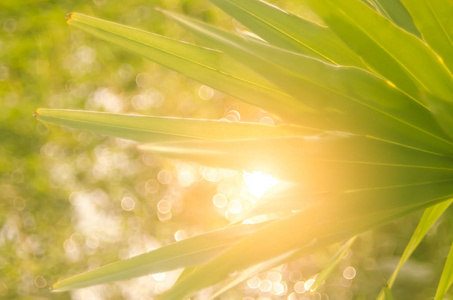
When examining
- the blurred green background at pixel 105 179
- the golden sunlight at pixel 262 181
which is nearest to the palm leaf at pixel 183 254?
the golden sunlight at pixel 262 181

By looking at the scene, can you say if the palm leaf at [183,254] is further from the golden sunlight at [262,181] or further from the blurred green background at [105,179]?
the blurred green background at [105,179]

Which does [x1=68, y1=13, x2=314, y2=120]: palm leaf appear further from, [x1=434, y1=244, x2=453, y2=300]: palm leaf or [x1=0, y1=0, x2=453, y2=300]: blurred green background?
[x1=0, y1=0, x2=453, y2=300]: blurred green background

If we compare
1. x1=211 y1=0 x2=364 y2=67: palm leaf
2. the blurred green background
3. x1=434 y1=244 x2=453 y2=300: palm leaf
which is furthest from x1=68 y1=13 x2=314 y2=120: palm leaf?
the blurred green background

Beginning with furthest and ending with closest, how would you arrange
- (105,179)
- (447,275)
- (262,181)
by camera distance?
(105,179) → (262,181) → (447,275)

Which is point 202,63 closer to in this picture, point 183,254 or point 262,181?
point 183,254

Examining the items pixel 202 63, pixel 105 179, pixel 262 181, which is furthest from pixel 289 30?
pixel 105 179

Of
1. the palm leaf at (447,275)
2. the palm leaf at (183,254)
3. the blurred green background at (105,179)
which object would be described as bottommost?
the palm leaf at (447,275)

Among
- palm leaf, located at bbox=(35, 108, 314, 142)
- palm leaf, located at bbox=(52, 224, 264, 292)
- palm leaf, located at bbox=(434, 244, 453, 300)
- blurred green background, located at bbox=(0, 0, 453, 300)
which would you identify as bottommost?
palm leaf, located at bbox=(434, 244, 453, 300)

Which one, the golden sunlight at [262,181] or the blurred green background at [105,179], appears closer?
the golden sunlight at [262,181]
